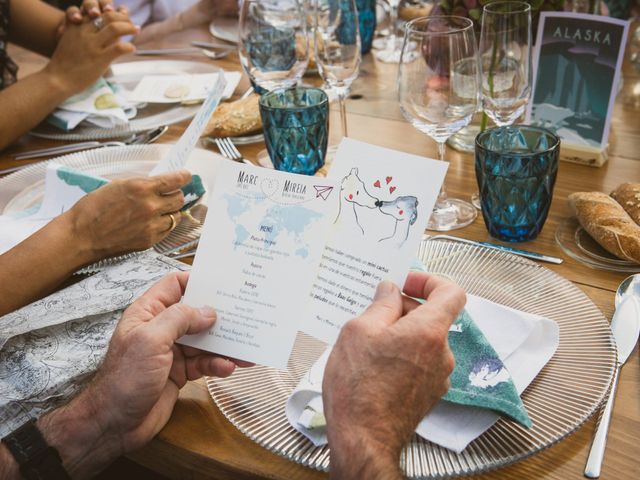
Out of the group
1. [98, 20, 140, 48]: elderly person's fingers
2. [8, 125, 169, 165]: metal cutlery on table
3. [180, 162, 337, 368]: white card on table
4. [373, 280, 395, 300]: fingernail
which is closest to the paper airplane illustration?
[180, 162, 337, 368]: white card on table

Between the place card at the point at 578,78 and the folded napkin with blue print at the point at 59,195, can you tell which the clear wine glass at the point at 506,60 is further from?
the folded napkin with blue print at the point at 59,195

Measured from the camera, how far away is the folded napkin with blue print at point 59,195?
1.07 metres

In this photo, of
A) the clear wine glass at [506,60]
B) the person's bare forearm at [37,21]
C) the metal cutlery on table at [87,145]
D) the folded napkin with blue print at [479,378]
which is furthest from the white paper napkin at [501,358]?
the person's bare forearm at [37,21]

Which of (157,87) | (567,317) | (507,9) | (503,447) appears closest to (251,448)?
(503,447)

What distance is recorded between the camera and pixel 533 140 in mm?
938

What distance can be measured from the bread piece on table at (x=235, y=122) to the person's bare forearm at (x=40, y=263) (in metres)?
0.41

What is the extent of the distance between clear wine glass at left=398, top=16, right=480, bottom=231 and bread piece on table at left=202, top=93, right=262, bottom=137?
16.6 inches

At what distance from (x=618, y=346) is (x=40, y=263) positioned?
765 mm

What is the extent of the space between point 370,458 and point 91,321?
397 millimetres

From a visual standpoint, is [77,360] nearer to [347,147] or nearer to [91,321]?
[91,321]

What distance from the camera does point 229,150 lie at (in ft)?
4.16

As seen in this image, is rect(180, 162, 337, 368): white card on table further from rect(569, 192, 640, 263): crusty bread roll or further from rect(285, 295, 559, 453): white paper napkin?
rect(569, 192, 640, 263): crusty bread roll

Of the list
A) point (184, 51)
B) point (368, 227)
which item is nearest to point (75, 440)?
point (368, 227)

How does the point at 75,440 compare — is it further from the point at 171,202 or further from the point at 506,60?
the point at 506,60
